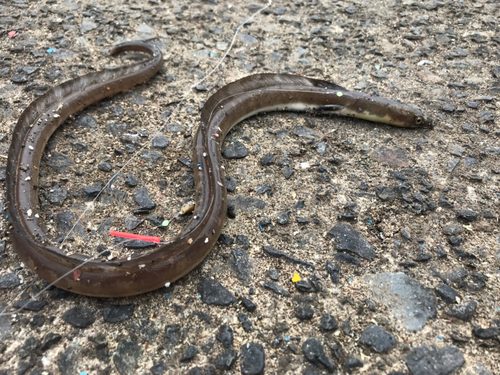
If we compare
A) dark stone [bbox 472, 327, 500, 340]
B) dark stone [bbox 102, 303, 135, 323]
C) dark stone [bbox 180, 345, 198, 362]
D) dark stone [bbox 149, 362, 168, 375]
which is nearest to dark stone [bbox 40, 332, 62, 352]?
dark stone [bbox 102, 303, 135, 323]

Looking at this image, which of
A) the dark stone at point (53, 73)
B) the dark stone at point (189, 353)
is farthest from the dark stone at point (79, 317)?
the dark stone at point (53, 73)

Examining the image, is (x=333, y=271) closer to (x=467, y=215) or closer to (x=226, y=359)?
(x=226, y=359)

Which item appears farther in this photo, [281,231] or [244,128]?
Result: [244,128]

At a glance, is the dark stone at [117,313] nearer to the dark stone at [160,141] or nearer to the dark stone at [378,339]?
the dark stone at [378,339]

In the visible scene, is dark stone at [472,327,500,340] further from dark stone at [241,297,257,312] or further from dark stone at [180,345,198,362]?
dark stone at [180,345,198,362]

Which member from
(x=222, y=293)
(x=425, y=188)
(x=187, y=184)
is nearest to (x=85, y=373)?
(x=222, y=293)

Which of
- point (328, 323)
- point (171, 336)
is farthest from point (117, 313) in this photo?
point (328, 323)

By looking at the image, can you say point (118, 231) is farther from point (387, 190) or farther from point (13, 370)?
point (387, 190)
